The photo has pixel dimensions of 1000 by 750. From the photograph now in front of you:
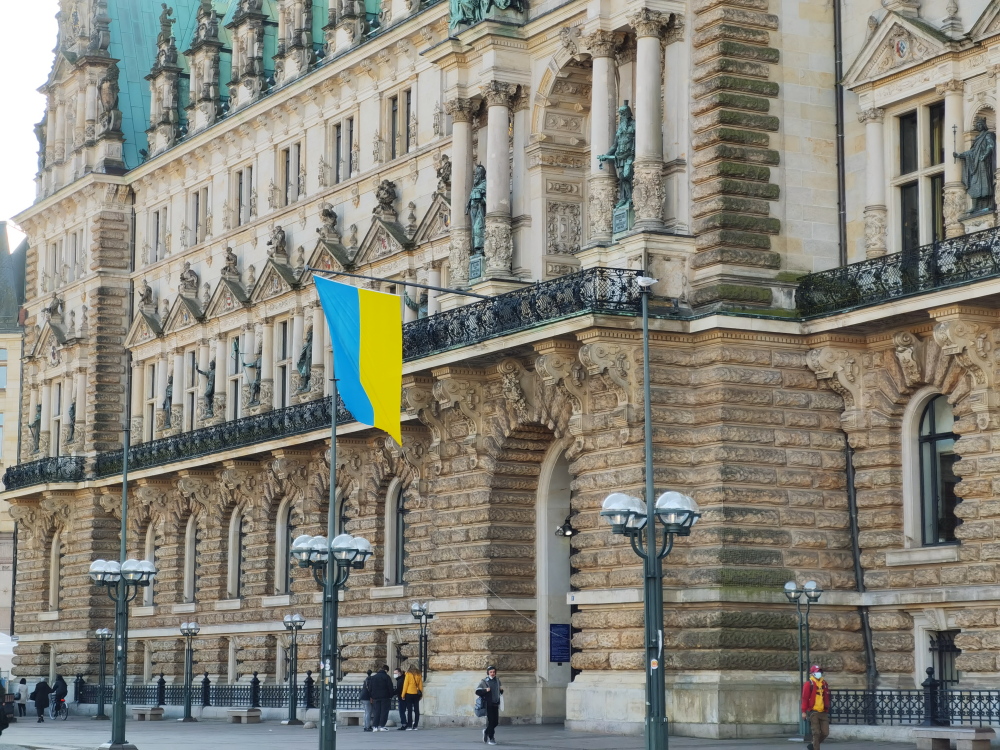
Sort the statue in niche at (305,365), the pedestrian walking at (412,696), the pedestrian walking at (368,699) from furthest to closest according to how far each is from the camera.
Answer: the statue in niche at (305,365)
the pedestrian walking at (368,699)
the pedestrian walking at (412,696)

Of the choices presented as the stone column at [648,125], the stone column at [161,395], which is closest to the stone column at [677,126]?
the stone column at [648,125]

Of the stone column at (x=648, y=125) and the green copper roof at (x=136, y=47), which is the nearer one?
the stone column at (x=648, y=125)

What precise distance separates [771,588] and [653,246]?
7076mm

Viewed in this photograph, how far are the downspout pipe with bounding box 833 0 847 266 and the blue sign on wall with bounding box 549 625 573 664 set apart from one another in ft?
34.0

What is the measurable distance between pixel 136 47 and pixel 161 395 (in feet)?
52.6

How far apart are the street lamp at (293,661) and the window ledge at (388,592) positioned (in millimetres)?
2271

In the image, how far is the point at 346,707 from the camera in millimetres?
49906

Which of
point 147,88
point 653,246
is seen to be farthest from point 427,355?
point 147,88

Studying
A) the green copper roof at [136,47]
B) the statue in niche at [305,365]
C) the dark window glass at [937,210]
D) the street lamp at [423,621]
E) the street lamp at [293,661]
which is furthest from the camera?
the green copper roof at [136,47]

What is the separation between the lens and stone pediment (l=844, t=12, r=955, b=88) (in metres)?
38.1

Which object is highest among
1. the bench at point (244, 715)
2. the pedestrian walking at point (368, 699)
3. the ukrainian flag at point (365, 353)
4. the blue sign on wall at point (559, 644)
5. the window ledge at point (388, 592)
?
the ukrainian flag at point (365, 353)

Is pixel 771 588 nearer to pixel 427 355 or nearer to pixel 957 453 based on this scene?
pixel 957 453

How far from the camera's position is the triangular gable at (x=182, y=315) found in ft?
215

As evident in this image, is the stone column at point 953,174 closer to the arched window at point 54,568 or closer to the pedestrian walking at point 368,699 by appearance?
the pedestrian walking at point 368,699
